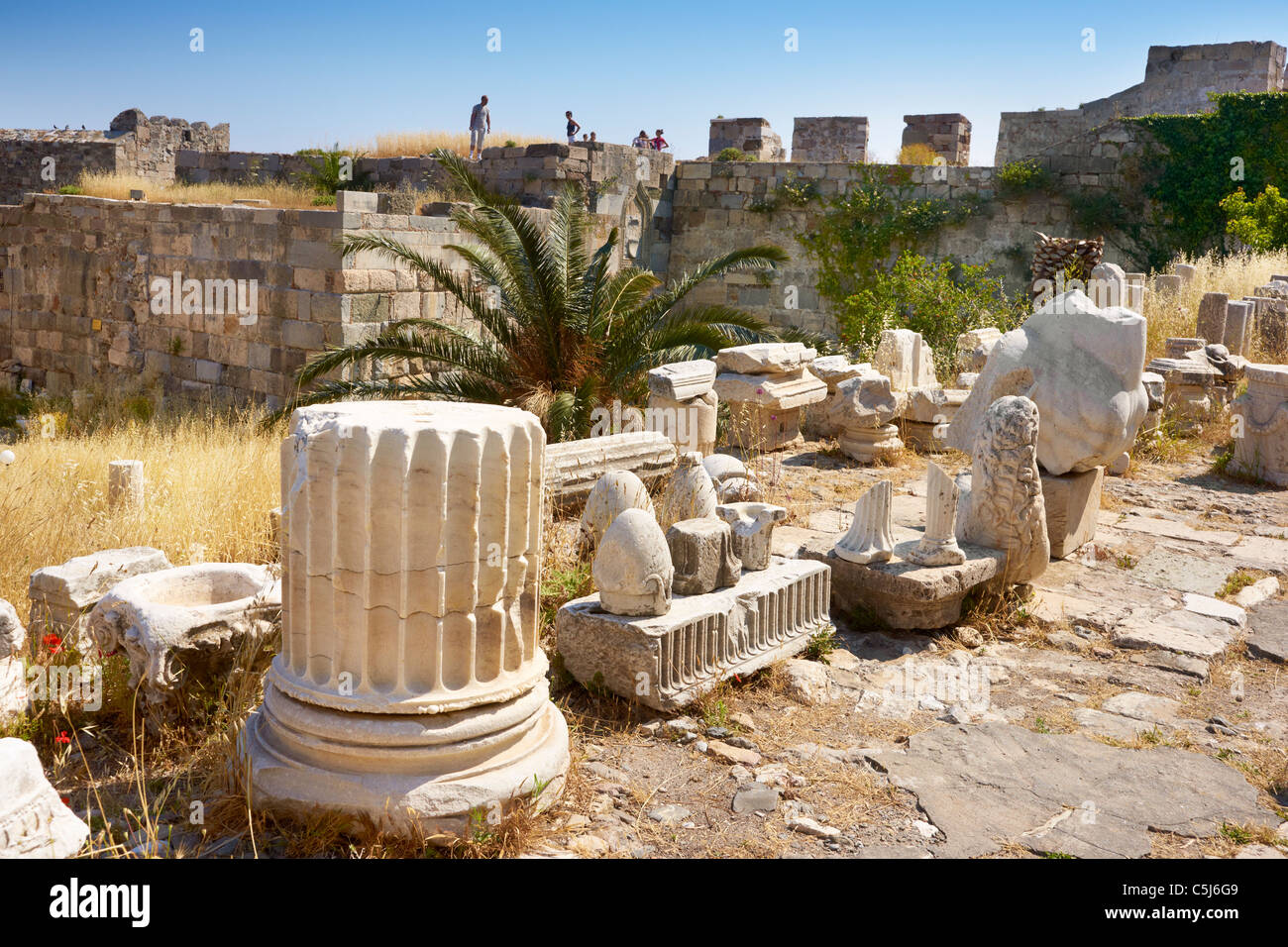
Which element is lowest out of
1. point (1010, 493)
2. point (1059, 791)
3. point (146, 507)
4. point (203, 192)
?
point (1059, 791)

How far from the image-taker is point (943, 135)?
61.1 feet

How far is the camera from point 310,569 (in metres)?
3.15

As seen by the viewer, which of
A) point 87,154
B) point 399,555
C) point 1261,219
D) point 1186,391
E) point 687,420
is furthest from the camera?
point 87,154

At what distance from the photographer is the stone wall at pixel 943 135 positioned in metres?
18.5

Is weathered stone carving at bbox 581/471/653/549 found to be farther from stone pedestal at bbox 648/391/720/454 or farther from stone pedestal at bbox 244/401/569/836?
stone pedestal at bbox 648/391/720/454

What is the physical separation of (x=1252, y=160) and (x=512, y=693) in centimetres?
1538

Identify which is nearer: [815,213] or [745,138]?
[815,213]

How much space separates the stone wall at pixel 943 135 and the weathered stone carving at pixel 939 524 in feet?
48.5

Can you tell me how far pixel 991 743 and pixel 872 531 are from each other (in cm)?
136

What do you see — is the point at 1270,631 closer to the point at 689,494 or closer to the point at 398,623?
the point at 689,494

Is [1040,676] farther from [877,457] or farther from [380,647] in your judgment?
[877,457]

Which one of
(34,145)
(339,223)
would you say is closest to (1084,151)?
(339,223)

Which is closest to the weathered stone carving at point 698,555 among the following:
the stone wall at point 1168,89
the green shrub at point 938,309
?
the green shrub at point 938,309

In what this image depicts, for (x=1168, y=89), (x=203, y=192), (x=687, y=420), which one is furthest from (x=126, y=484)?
(x=1168, y=89)
